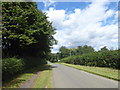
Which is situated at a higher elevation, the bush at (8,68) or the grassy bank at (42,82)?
the bush at (8,68)

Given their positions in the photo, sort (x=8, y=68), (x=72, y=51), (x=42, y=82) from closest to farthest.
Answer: (x=42, y=82) < (x=8, y=68) < (x=72, y=51)

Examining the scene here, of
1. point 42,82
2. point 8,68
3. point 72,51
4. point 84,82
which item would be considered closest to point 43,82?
A: point 42,82

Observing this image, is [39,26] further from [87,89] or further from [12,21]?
[87,89]

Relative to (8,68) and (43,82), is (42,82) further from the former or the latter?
(8,68)

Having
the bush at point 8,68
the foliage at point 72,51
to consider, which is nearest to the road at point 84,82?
the bush at point 8,68

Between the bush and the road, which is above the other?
the bush

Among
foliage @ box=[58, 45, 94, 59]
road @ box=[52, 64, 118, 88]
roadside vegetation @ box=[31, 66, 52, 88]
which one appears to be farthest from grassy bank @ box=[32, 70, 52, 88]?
foliage @ box=[58, 45, 94, 59]

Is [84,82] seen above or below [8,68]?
below

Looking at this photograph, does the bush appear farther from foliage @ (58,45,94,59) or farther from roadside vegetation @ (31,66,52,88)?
foliage @ (58,45,94,59)

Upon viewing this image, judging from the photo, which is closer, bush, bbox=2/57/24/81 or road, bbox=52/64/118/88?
road, bbox=52/64/118/88

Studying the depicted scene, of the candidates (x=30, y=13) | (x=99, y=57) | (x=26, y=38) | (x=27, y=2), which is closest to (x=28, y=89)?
(x=26, y=38)

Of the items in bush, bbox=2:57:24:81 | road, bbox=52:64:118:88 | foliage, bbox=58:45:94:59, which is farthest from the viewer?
foliage, bbox=58:45:94:59

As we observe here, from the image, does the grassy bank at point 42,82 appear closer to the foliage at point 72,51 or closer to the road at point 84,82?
the road at point 84,82

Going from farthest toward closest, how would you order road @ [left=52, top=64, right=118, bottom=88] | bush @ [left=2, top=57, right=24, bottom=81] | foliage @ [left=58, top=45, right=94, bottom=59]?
1. foliage @ [left=58, top=45, right=94, bottom=59]
2. bush @ [left=2, top=57, right=24, bottom=81]
3. road @ [left=52, top=64, right=118, bottom=88]
